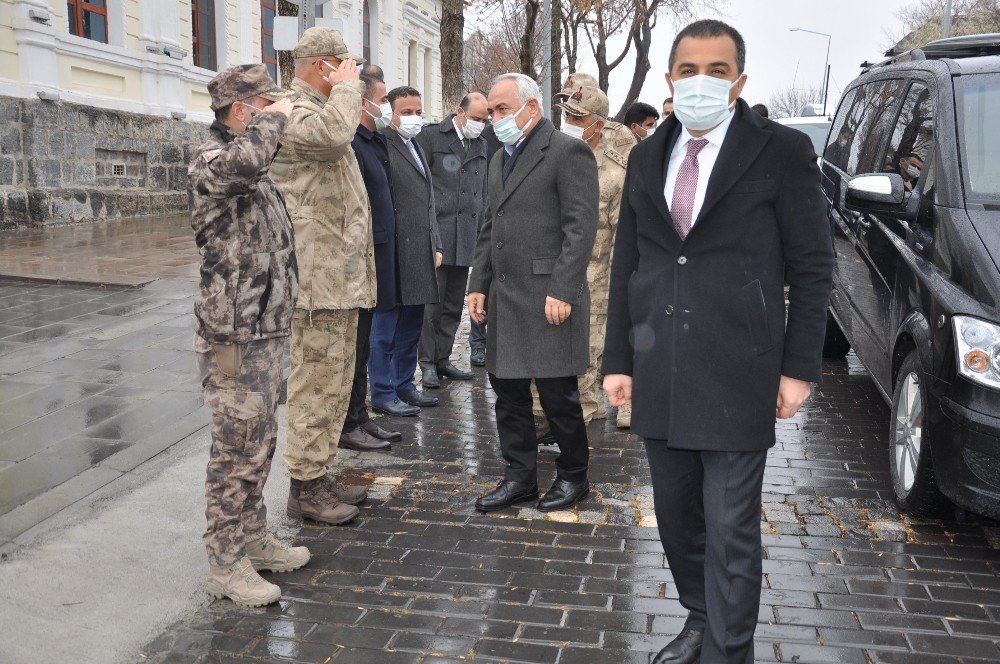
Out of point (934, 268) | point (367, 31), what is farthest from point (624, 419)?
point (367, 31)

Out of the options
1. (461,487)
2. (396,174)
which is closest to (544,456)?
(461,487)

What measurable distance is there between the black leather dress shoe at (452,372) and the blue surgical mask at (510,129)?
3124 mm

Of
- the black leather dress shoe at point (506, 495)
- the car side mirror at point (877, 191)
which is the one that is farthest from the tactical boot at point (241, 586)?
the car side mirror at point (877, 191)

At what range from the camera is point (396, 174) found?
6.44 metres

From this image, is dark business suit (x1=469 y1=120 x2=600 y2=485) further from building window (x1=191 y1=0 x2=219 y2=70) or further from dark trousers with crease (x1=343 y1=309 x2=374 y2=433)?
building window (x1=191 y1=0 x2=219 y2=70)

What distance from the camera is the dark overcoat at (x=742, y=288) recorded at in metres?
2.83

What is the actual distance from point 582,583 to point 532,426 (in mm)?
1173

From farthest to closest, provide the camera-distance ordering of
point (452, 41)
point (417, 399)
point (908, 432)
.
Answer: point (452, 41)
point (417, 399)
point (908, 432)

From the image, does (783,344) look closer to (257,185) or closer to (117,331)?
(257,185)

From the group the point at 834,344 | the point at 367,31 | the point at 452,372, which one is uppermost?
the point at 367,31

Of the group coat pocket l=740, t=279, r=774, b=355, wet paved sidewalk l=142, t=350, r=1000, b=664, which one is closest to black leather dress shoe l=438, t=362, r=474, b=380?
wet paved sidewalk l=142, t=350, r=1000, b=664

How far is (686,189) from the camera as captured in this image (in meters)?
2.94

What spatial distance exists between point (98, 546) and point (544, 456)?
100.0 inches

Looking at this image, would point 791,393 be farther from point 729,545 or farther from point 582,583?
point 582,583
